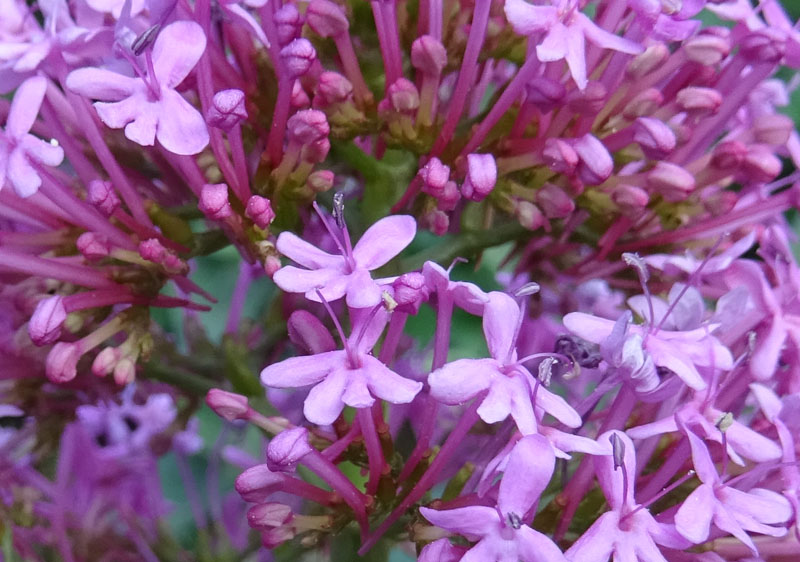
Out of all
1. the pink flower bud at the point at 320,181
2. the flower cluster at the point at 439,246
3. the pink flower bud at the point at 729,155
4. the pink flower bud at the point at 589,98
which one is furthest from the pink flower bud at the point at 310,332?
the pink flower bud at the point at 729,155

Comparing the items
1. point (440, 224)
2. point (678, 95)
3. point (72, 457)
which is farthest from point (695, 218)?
point (72, 457)

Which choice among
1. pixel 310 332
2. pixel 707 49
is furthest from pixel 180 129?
pixel 707 49

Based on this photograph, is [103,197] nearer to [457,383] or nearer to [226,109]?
[226,109]

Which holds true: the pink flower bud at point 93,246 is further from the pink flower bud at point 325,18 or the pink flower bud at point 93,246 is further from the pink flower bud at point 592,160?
the pink flower bud at point 592,160

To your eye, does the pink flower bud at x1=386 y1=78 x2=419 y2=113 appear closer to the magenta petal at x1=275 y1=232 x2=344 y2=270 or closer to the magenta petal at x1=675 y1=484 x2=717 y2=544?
the magenta petal at x1=275 y1=232 x2=344 y2=270

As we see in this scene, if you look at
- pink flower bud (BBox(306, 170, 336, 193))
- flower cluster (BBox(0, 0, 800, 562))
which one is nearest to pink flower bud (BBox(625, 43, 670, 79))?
flower cluster (BBox(0, 0, 800, 562))
